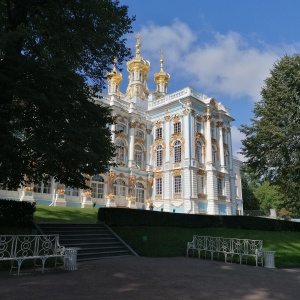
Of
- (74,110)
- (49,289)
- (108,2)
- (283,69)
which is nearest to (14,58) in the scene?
(74,110)

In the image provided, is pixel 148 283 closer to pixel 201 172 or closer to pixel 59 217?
pixel 59 217

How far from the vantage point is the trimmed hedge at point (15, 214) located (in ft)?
42.2

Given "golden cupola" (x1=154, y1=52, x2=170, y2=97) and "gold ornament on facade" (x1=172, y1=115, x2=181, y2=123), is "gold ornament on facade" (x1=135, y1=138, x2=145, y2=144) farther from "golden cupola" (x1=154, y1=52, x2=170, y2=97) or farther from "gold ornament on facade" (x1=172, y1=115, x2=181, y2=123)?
"golden cupola" (x1=154, y1=52, x2=170, y2=97)

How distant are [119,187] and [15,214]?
2237cm

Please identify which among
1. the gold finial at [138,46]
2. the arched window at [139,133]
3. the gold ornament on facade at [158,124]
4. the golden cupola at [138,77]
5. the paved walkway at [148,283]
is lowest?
the paved walkway at [148,283]

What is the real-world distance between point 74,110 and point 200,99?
29.6 metres

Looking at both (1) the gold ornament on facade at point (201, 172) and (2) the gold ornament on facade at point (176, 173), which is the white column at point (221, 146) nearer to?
(1) the gold ornament on facade at point (201, 172)

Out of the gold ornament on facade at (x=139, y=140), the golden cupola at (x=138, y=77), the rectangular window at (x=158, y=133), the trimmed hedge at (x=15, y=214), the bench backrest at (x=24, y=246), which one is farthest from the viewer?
the golden cupola at (x=138, y=77)

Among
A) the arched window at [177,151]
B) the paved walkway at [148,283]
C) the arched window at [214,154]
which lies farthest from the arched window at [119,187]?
the paved walkway at [148,283]

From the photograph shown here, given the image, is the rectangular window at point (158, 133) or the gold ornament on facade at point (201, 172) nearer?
the gold ornament on facade at point (201, 172)

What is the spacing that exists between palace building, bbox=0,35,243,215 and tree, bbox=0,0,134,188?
20523mm

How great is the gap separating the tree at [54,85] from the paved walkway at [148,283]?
12.6 feet

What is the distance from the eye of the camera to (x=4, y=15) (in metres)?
12.5

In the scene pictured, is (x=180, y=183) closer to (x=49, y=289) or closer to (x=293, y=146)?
(x=293, y=146)
